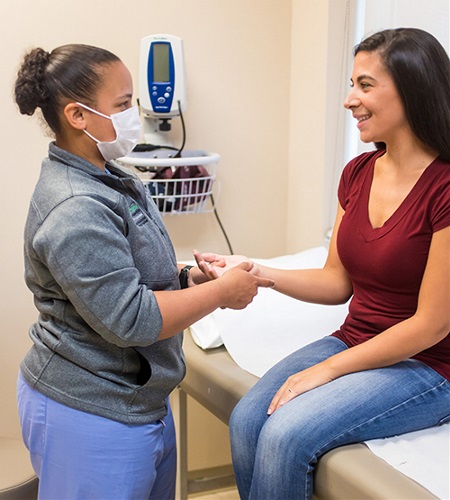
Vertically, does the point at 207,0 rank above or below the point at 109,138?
above

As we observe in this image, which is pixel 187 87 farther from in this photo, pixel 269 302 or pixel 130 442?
pixel 130 442

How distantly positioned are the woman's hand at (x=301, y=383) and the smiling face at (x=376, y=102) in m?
0.52

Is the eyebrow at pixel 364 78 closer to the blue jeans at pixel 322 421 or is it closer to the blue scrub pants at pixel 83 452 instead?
the blue jeans at pixel 322 421

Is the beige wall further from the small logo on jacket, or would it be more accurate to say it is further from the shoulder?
the small logo on jacket

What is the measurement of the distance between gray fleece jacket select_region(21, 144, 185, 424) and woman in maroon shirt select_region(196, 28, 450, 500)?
23cm

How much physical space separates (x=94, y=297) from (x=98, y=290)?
0.02m

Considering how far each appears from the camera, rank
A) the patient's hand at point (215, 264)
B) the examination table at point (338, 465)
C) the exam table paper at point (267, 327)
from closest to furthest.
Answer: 1. the examination table at point (338, 465)
2. the patient's hand at point (215, 264)
3. the exam table paper at point (267, 327)

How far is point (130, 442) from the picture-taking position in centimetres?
139

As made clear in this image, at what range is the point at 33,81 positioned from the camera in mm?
1323

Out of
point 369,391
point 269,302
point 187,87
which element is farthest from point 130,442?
point 187,87

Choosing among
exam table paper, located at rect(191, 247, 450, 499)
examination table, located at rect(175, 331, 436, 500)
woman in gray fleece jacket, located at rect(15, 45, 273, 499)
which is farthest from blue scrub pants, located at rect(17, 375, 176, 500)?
exam table paper, located at rect(191, 247, 450, 499)

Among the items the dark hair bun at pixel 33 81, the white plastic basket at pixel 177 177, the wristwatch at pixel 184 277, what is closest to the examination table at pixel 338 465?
the wristwatch at pixel 184 277

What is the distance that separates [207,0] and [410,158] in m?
1.16

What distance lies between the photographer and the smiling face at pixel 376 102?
60.3 inches
